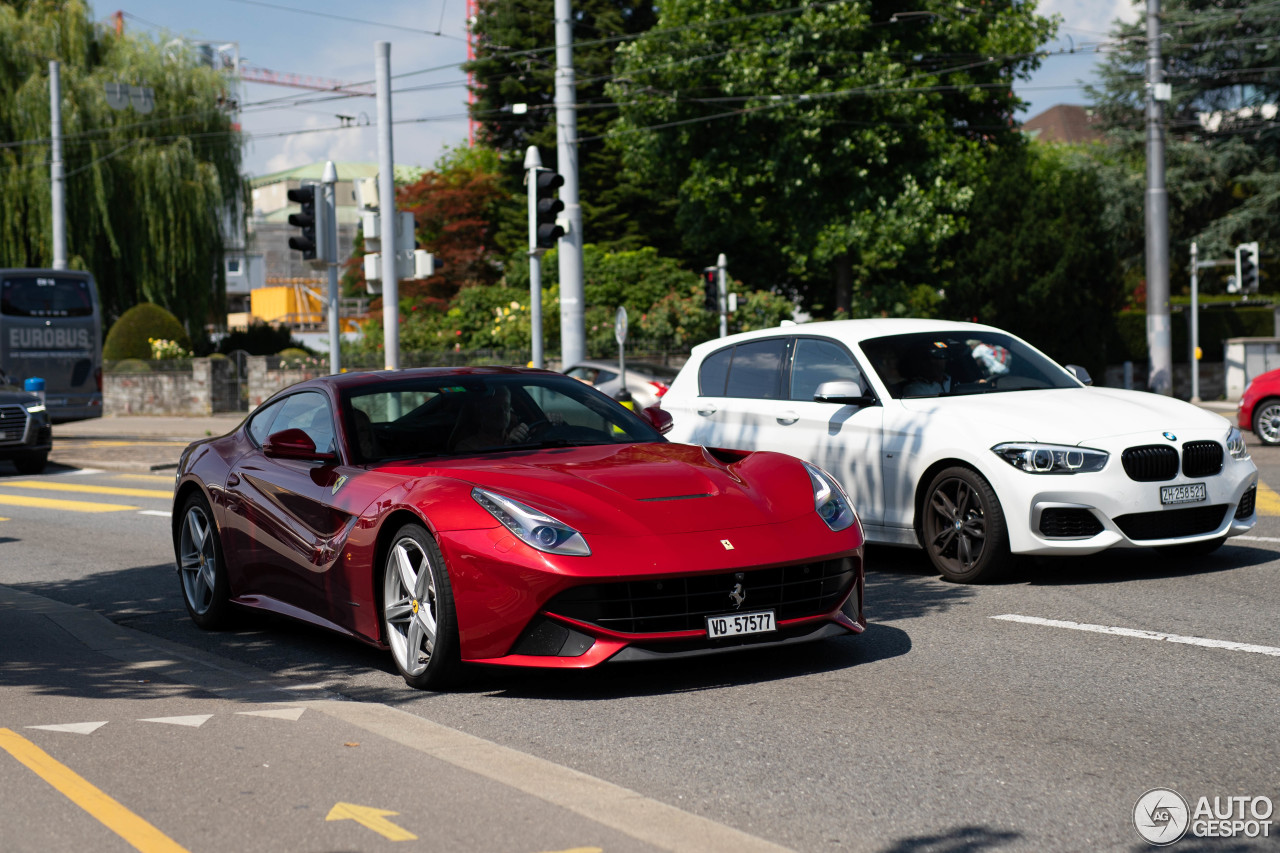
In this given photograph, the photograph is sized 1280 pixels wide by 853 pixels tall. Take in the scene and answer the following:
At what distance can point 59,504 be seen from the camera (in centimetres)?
1600

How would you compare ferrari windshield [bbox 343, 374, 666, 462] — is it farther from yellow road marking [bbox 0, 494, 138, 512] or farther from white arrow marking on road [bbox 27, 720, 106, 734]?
yellow road marking [bbox 0, 494, 138, 512]

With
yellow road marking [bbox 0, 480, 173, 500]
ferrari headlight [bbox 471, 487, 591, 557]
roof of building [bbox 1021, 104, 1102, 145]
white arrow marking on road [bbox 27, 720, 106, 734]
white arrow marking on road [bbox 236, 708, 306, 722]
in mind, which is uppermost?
roof of building [bbox 1021, 104, 1102, 145]

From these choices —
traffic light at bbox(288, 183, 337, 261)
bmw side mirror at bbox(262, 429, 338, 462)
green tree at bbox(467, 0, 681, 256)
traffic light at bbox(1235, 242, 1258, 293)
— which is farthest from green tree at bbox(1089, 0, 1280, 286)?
bmw side mirror at bbox(262, 429, 338, 462)

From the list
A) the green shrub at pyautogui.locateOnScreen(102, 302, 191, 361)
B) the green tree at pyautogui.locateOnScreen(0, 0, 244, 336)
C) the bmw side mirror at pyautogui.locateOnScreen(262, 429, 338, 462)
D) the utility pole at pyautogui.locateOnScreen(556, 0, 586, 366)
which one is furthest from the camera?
the green shrub at pyautogui.locateOnScreen(102, 302, 191, 361)

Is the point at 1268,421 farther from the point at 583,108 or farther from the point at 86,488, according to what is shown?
the point at 583,108

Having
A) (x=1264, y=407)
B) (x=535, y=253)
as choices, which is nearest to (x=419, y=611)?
(x=535, y=253)

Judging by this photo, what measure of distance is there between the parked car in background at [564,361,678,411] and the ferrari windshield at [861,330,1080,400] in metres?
13.1

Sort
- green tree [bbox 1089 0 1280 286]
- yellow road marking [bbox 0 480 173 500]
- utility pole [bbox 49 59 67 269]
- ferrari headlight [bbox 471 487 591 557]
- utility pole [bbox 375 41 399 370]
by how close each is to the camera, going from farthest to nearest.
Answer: green tree [bbox 1089 0 1280 286]
utility pole [bbox 49 59 67 269]
utility pole [bbox 375 41 399 370]
yellow road marking [bbox 0 480 173 500]
ferrari headlight [bbox 471 487 591 557]

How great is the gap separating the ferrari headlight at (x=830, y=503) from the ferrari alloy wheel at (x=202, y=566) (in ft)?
10.7

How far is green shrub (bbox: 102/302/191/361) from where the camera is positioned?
4059 cm

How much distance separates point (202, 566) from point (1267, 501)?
345 inches

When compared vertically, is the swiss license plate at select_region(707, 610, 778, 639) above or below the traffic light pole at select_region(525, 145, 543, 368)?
below

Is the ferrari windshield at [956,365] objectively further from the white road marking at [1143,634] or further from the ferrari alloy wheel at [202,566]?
the ferrari alloy wheel at [202,566]

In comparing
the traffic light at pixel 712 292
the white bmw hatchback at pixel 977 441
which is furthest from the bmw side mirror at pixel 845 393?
the traffic light at pixel 712 292
